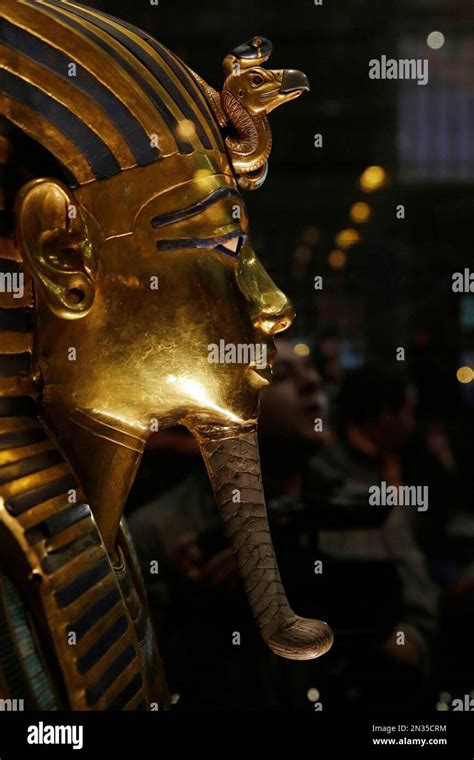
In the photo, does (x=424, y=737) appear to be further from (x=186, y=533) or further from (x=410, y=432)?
(x=410, y=432)

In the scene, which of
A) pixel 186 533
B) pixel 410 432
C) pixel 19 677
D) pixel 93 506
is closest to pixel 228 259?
pixel 93 506

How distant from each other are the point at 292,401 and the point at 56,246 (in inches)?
45.7

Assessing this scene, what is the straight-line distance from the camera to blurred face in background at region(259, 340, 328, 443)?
2.46 m

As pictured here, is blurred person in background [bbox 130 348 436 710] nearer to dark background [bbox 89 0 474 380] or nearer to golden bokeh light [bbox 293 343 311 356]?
golden bokeh light [bbox 293 343 311 356]

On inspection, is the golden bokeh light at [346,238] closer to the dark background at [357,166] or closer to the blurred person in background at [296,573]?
the dark background at [357,166]

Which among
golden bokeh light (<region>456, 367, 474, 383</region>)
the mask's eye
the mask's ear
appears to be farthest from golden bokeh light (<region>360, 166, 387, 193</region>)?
the mask's ear

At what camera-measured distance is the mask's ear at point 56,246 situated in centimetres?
141

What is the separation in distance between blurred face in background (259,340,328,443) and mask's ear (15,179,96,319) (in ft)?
3.41

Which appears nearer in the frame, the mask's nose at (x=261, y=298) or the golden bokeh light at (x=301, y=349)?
the mask's nose at (x=261, y=298)

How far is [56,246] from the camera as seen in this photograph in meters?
1.45

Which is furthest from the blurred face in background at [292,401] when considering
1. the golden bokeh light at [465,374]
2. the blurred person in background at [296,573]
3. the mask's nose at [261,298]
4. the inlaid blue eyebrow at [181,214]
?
the inlaid blue eyebrow at [181,214]

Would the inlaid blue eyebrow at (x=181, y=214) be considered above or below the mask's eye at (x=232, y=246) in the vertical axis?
above

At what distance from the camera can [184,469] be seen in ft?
7.88

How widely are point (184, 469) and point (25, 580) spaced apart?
1.08 meters
